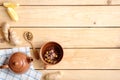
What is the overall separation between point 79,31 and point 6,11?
1.06 ft

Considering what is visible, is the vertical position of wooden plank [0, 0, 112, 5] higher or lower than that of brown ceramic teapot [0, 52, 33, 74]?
higher

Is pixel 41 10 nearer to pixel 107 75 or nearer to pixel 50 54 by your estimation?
pixel 50 54

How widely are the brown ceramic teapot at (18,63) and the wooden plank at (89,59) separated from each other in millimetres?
66

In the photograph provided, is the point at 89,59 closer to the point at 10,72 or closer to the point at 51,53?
the point at 51,53

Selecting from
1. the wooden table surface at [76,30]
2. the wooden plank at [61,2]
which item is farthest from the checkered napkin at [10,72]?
the wooden plank at [61,2]

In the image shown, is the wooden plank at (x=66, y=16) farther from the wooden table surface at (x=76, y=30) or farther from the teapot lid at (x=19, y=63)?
the teapot lid at (x=19, y=63)

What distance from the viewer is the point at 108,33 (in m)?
1.16

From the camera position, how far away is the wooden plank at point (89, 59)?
1.16m

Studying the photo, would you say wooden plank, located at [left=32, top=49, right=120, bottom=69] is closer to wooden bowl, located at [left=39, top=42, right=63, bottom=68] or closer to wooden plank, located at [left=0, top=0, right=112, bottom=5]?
wooden bowl, located at [left=39, top=42, right=63, bottom=68]

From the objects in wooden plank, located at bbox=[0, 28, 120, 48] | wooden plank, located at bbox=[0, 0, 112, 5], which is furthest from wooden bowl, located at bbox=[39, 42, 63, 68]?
wooden plank, located at bbox=[0, 0, 112, 5]

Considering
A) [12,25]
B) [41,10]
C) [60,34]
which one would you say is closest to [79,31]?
[60,34]

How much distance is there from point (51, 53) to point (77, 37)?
131 mm

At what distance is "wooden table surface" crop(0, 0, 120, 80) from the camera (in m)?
1.15

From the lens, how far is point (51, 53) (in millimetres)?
1141
